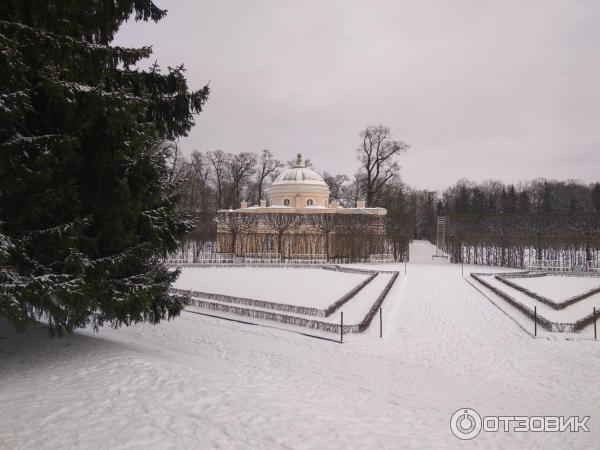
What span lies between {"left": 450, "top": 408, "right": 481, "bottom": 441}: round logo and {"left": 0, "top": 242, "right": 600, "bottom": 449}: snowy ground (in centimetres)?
11

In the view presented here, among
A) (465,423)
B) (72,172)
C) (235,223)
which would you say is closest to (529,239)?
(235,223)

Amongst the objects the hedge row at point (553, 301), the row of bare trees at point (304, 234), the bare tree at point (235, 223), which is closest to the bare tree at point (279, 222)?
the row of bare trees at point (304, 234)

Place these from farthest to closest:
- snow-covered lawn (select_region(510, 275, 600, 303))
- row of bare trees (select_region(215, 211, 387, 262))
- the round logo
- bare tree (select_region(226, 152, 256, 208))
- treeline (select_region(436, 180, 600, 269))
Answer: bare tree (select_region(226, 152, 256, 208)) → row of bare trees (select_region(215, 211, 387, 262)) → treeline (select_region(436, 180, 600, 269)) → snow-covered lawn (select_region(510, 275, 600, 303)) → the round logo

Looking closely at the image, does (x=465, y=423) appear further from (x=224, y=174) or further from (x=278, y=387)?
(x=224, y=174)

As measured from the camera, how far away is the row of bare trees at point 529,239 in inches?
1334

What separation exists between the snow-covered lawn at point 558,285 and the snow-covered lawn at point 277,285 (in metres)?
8.10

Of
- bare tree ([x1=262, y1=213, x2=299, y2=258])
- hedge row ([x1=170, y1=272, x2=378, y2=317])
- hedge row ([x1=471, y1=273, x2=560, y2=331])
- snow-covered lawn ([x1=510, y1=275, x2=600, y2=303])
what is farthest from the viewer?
bare tree ([x1=262, y1=213, x2=299, y2=258])

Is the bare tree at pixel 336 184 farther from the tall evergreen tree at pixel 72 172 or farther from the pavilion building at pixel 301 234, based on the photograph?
the tall evergreen tree at pixel 72 172

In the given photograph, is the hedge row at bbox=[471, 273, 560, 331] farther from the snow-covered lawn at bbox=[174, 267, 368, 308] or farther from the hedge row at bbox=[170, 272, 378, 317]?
→ the snow-covered lawn at bbox=[174, 267, 368, 308]

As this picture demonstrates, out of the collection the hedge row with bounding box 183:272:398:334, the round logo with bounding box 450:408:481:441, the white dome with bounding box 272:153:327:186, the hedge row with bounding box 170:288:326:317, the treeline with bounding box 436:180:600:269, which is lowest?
the round logo with bounding box 450:408:481:441

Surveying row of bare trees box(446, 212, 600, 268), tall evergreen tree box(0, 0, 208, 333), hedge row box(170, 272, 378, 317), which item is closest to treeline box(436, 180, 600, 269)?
row of bare trees box(446, 212, 600, 268)

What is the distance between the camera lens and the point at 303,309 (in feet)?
48.5

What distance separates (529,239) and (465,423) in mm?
32132

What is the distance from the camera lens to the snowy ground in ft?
18.5
